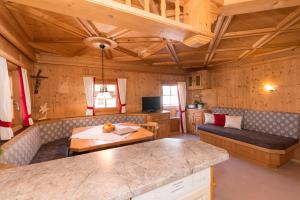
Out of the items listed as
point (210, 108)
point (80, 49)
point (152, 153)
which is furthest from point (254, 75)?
point (80, 49)

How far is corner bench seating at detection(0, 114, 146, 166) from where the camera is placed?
6.03 ft

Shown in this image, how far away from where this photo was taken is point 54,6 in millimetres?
924

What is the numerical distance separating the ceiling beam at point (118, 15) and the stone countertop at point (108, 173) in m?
1.01

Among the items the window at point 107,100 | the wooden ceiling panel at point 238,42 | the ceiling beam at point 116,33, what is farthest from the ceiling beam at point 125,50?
the wooden ceiling panel at point 238,42

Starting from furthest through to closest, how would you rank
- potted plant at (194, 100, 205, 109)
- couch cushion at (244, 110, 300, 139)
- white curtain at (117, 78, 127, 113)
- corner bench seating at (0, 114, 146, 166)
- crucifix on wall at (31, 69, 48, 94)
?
potted plant at (194, 100, 205, 109), white curtain at (117, 78, 127, 113), crucifix on wall at (31, 69, 48, 94), couch cushion at (244, 110, 300, 139), corner bench seating at (0, 114, 146, 166)

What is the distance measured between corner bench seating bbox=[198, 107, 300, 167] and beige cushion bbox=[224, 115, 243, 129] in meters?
0.19

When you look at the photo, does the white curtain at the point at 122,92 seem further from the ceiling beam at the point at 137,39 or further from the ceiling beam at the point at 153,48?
the ceiling beam at the point at 137,39

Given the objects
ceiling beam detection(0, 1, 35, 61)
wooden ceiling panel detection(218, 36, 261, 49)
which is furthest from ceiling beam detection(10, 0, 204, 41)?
wooden ceiling panel detection(218, 36, 261, 49)

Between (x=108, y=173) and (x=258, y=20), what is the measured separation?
2.47m

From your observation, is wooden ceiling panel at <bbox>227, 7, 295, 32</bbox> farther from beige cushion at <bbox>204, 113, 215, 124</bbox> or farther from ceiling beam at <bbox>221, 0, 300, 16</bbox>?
beige cushion at <bbox>204, 113, 215, 124</bbox>

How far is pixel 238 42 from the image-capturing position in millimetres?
2861

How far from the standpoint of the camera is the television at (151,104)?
4.96m

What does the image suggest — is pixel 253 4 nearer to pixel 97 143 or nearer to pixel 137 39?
pixel 137 39

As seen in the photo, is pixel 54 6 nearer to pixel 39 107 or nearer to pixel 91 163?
pixel 91 163
